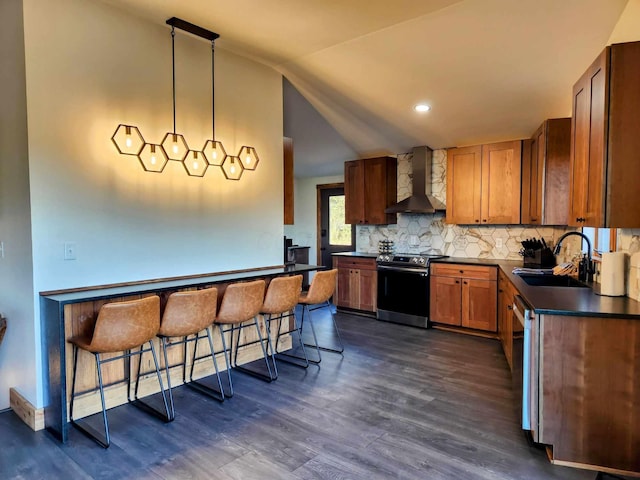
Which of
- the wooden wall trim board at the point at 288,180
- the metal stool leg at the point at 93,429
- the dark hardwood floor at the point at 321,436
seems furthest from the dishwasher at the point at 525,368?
the wooden wall trim board at the point at 288,180

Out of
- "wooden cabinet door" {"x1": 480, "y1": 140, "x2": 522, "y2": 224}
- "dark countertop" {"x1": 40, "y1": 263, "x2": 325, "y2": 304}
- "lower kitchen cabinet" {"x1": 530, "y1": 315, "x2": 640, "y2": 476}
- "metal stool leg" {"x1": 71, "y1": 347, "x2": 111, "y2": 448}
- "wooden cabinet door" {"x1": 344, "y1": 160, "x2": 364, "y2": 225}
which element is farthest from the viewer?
"wooden cabinet door" {"x1": 344, "y1": 160, "x2": 364, "y2": 225}

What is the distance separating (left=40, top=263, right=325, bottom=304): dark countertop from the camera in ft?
8.48

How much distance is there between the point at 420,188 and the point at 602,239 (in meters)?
2.36

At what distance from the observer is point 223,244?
3.73 m

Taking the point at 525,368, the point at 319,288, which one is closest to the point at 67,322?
the point at 319,288

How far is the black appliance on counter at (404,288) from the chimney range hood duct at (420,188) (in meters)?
0.63

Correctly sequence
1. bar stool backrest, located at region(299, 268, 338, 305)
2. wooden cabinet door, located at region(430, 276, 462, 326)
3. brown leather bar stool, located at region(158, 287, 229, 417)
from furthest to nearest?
wooden cabinet door, located at region(430, 276, 462, 326)
bar stool backrest, located at region(299, 268, 338, 305)
brown leather bar stool, located at region(158, 287, 229, 417)

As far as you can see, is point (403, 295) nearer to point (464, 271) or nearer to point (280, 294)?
point (464, 271)

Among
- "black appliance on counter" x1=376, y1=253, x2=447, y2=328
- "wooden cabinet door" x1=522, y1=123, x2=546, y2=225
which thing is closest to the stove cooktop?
"black appliance on counter" x1=376, y1=253, x2=447, y2=328

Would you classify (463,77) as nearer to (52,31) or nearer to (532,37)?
(532,37)

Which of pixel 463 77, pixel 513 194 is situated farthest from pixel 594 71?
pixel 513 194

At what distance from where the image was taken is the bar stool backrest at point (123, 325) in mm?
2436

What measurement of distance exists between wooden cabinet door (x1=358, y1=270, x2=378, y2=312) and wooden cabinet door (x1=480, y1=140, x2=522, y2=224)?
62.8 inches

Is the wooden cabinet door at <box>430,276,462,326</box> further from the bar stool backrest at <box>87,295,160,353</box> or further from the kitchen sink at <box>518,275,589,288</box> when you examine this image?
the bar stool backrest at <box>87,295,160,353</box>
